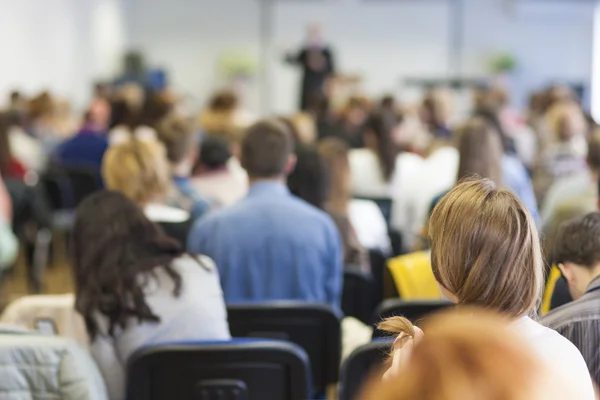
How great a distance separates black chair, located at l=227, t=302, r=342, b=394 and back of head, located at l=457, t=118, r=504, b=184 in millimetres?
1517

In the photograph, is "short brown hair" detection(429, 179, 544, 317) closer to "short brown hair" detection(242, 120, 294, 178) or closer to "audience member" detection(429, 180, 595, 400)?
"audience member" detection(429, 180, 595, 400)

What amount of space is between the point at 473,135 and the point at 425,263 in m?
0.95

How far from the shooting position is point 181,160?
5.28m

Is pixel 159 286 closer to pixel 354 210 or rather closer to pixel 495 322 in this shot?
pixel 495 322

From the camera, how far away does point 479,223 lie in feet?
5.72

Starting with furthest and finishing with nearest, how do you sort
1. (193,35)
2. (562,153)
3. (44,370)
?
(193,35), (562,153), (44,370)

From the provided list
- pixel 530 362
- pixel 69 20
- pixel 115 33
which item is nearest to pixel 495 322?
pixel 530 362

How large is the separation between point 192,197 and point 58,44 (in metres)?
8.28

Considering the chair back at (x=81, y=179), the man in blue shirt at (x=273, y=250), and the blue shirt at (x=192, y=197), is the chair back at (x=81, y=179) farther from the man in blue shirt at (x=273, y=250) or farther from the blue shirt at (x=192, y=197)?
the man in blue shirt at (x=273, y=250)

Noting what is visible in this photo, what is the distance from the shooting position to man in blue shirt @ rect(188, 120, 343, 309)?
12.1 ft

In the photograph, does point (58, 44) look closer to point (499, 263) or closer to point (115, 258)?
point (115, 258)

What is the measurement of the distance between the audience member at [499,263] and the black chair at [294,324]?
1.32 meters

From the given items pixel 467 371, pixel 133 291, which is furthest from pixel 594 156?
pixel 467 371

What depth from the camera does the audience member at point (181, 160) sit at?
488cm
